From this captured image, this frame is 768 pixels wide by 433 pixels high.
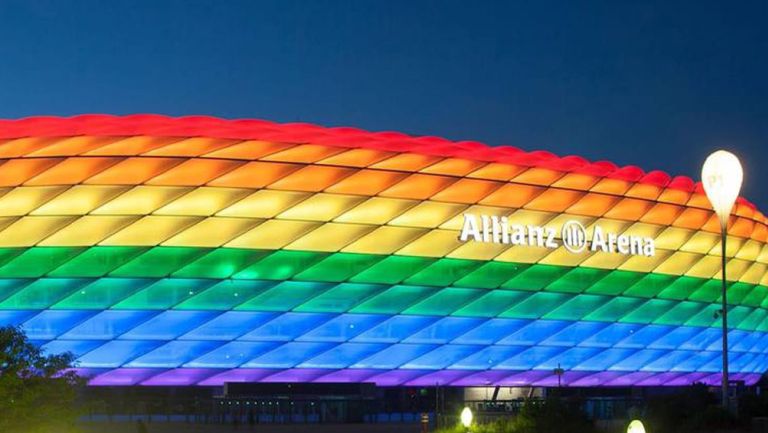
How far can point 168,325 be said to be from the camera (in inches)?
1735

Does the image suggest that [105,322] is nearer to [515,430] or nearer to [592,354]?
[515,430]

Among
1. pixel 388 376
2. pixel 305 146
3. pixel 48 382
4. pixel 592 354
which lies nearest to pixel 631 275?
pixel 592 354

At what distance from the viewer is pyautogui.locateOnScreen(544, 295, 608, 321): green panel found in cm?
5019

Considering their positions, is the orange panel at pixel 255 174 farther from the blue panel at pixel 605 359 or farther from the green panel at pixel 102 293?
the blue panel at pixel 605 359

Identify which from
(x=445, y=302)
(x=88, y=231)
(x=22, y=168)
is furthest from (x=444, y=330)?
(x=22, y=168)

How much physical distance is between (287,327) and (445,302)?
656 cm

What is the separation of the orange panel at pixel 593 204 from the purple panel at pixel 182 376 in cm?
1637

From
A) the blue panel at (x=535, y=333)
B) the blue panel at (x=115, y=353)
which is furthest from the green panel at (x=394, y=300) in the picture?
the blue panel at (x=115, y=353)

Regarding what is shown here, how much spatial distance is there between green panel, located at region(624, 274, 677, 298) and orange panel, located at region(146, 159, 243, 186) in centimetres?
1980

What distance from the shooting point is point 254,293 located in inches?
1742

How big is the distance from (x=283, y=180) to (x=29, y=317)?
10518 millimetres

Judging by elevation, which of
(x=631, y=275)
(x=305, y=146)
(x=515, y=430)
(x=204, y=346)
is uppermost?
(x=305, y=146)

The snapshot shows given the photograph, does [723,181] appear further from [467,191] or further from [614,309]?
[614,309]

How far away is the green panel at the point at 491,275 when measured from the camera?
47.3 meters
